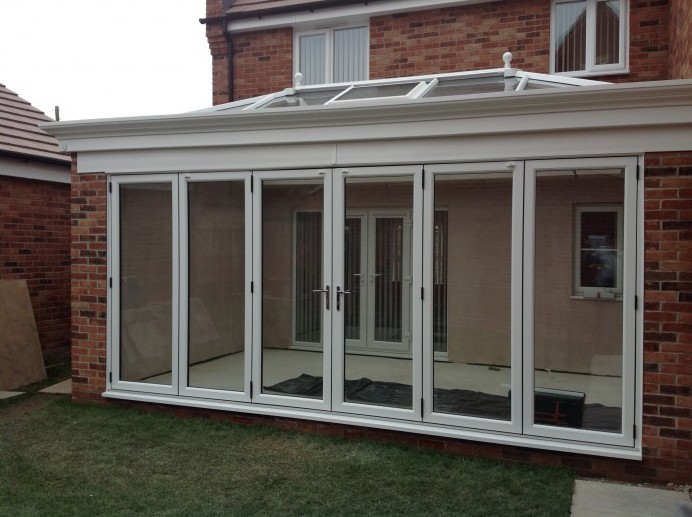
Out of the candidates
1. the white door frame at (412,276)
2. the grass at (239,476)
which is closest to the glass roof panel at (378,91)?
the white door frame at (412,276)

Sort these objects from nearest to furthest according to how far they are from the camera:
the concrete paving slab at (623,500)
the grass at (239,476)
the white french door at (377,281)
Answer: the concrete paving slab at (623,500) < the grass at (239,476) < the white french door at (377,281)

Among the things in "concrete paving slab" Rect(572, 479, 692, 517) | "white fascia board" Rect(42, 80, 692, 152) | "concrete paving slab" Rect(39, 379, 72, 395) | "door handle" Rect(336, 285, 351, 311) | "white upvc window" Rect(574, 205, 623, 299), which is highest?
→ "white fascia board" Rect(42, 80, 692, 152)

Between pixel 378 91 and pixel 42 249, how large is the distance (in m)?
5.40

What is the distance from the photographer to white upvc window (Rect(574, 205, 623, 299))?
515 centimetres

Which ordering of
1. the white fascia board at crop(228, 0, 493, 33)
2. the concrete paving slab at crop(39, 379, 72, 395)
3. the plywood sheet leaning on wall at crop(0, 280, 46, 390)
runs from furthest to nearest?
the white fascia board at crop(228, 0, 493, 33), the plywood sheet leaning on wall at crop(0, 280, 46, 390), the concrete paving slab at crop(39, 379, 72, 395)

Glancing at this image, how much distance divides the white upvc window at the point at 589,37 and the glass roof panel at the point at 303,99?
10.3 feet

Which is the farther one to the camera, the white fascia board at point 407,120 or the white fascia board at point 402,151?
the white fascia board at point 402,151

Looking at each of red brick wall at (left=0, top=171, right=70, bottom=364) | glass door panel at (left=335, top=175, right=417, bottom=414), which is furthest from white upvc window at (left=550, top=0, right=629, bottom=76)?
red brick wall at (left=0, top=171, right=70, bottom=364)

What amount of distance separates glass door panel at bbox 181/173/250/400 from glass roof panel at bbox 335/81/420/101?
1.73 metres

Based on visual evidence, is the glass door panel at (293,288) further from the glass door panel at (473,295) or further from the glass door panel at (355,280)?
the glass door panel at (473,295)

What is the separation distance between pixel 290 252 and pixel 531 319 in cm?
223

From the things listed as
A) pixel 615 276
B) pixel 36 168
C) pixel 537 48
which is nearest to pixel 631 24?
pixel 537 48

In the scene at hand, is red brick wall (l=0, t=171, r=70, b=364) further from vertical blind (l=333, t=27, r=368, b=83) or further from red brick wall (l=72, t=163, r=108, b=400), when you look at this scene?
vertical blind (l=333, t=27, r=368, b=83)

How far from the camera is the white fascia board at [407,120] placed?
4949 millimetres
